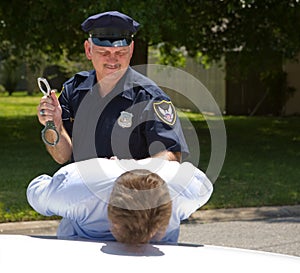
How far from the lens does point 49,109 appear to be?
133 inches

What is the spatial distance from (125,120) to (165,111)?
0.62 ft

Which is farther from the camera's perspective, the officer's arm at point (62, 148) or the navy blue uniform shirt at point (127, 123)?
the officer's arm at point (62, 148)

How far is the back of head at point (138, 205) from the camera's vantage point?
2.89 metres

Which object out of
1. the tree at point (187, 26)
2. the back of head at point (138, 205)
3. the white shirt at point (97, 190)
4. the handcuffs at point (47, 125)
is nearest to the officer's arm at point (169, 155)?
the white shirt at point (97, 190)

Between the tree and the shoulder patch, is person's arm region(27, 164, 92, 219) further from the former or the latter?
the tree

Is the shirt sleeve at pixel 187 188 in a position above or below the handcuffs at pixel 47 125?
below

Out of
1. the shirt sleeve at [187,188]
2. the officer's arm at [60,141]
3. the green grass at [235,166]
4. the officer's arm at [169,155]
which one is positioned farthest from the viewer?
the green grass at [235,166]

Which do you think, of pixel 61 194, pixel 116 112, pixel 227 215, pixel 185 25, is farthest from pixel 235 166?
pixel 61 194

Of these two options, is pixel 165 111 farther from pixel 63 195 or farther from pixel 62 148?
pixel 63 195

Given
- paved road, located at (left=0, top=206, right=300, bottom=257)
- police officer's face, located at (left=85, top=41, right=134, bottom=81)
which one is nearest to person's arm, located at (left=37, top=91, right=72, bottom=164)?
police officer's face, located at (left=85, top=41, right=134, bottom=81)

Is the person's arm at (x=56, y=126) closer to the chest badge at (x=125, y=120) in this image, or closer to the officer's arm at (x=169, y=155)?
the chest badge at (x=125, y=120)

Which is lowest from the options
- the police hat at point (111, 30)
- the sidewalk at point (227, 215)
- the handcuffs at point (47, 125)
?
the sidewalk at point (227, 215)

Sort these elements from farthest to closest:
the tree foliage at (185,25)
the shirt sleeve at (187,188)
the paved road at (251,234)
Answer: the tree foliage at (185,25) < the paved road at (251,234) < the shirt sleeve at (187,188)

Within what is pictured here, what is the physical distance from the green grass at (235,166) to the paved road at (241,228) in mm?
246
